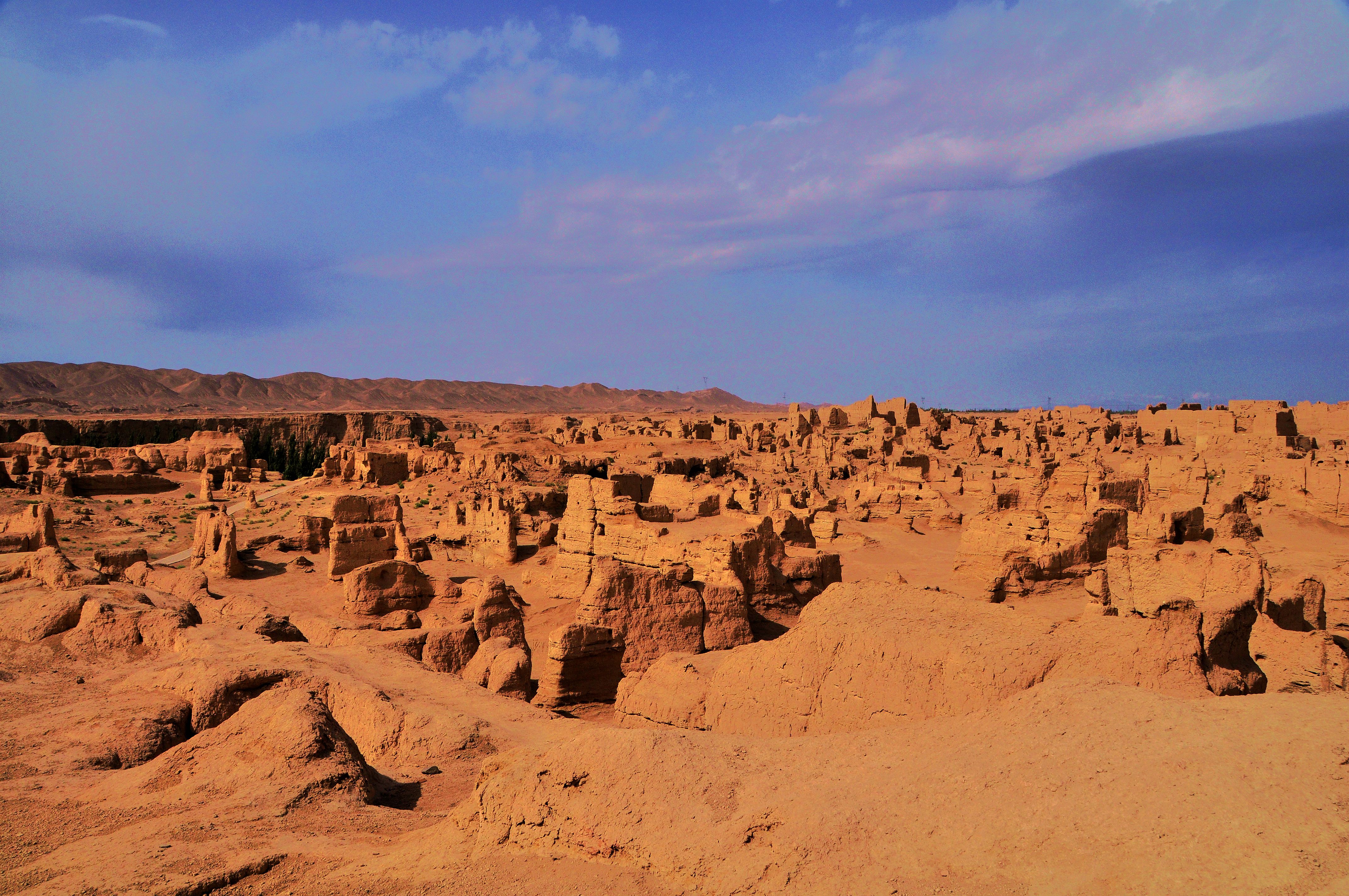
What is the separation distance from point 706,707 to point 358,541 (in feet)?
46.7

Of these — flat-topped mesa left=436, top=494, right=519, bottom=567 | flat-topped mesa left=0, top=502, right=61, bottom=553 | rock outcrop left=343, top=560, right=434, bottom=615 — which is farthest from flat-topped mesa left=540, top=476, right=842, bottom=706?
flat-topped mesa left=0, top=502, right=61, bottom=553

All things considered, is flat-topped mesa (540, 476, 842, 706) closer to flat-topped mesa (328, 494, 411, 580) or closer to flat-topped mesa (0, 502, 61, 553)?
flat-topped mesa (328, 494, 411, 580)

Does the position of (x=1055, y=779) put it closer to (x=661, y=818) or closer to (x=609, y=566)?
(x=661, y=818)

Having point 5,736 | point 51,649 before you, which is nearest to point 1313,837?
point 5,736

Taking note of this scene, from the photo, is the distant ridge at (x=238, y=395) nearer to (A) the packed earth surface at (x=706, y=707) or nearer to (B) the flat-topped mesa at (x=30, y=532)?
(B) the flat-topped mesa at (x=30, y=532)

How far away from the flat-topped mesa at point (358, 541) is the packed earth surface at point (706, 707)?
0.25 feet

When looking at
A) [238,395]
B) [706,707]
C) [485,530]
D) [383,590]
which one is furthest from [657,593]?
[238,395]

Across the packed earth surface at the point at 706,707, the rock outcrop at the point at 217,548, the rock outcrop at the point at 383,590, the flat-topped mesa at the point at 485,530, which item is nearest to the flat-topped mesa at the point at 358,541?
the packed earth surface at the point at 706,707

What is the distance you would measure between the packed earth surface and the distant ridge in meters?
89.8

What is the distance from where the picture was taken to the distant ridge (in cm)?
11025

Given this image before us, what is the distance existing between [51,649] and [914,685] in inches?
397

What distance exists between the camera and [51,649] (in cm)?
962

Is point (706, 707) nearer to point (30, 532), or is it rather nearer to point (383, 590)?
point (383, 590)

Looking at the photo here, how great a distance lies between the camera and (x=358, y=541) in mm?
19297
